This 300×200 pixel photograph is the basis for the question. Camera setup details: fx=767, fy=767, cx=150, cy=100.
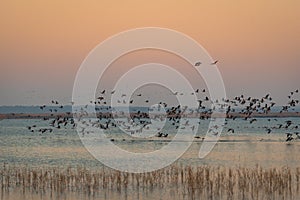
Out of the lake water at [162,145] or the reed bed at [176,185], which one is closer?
the reed bed at [176,185]

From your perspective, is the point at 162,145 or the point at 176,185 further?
the point at 162,145

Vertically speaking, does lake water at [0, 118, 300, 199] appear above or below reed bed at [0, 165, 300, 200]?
above

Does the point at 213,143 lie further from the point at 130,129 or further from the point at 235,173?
the point at 235,173

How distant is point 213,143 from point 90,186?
986 inches

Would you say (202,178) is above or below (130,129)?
below

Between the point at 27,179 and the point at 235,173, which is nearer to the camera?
the point at 27,179

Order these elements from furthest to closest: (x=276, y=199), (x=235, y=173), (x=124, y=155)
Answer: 1. (x=124, y=155)
2. (x=235, y=173)
3. (x=276, y=199)

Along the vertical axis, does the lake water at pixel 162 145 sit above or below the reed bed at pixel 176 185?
above

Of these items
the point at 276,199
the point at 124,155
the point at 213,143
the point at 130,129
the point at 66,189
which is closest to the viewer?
the point at 276,199

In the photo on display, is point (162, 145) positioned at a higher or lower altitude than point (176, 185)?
higher

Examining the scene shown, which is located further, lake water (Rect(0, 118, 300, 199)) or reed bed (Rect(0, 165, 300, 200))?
lake water (Rect(0, 118, 300, 199))

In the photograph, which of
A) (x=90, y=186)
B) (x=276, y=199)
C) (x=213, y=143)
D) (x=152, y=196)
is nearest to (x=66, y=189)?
(x=90, y=186)

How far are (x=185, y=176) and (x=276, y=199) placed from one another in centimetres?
346

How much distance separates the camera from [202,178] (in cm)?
2122
